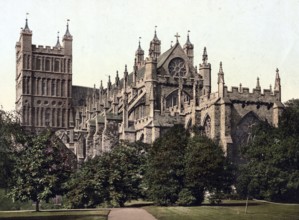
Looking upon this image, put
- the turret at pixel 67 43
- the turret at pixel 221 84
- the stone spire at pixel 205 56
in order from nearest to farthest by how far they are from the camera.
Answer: the turret at pixel 221 84
the stone spire at pixel 205 56
the turret at pixel 67 43

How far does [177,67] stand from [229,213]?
43256 millimetres

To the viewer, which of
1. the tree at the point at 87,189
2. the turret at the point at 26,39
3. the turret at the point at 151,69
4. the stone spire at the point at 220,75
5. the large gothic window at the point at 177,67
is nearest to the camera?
the tree at the point at 87,189

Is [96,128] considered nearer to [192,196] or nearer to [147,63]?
[147,63]

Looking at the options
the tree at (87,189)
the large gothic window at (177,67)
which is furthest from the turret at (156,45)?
the tree at (87,189)

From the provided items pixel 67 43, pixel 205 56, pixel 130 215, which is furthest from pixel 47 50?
pixel 130 215

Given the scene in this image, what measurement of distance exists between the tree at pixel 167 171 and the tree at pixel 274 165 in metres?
5.79

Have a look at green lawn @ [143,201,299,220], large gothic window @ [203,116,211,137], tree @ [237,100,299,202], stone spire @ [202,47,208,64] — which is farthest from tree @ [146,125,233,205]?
stone spire @ [202,47,208,64]

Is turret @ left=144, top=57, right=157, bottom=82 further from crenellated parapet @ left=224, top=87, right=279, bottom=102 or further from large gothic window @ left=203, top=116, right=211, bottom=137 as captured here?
crenellated parapet @ left=224, top=87, right=279, bottom=102

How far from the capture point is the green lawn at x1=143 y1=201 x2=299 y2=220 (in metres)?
34.6

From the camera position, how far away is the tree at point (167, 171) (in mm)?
44719

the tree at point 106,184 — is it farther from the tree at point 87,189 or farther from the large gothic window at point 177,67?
the large gothic window at point 177,67

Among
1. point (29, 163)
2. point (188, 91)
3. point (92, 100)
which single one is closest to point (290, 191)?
point (29, 163)

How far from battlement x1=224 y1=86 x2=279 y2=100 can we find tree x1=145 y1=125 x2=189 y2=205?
11040mm

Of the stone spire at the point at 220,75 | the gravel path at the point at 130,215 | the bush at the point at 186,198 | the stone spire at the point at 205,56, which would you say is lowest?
the gravel path at the point at 130,215
